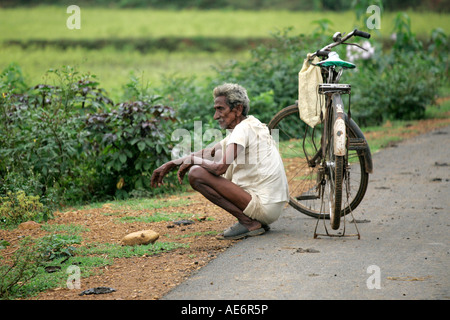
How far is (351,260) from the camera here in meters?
4.21

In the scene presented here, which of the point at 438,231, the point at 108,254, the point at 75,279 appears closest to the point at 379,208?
the point at 438,231

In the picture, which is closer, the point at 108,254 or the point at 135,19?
the point at 108,254

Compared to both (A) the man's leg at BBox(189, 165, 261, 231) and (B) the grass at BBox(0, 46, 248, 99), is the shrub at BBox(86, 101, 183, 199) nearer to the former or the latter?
(A) the man's leg at BBox(189, 165, 261, 231)

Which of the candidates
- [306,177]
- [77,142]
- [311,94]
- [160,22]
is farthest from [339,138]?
[160,22]

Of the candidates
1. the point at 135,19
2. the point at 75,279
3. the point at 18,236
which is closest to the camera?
the point at 75,279

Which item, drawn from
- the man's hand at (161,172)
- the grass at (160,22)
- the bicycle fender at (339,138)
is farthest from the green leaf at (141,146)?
the grass at (160,22)

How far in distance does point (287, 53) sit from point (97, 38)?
12.3 meters

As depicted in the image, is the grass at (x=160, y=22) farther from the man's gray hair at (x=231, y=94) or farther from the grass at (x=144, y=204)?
the man's gray hair at (x=231, y=94)

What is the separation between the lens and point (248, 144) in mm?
4762

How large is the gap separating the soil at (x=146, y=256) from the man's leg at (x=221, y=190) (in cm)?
27

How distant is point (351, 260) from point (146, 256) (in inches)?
55.0

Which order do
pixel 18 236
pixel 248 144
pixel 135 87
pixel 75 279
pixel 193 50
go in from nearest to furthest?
pixel 75 279
pixel 248 144
pixel 18 236
pixel 135 87
pixel 193 50

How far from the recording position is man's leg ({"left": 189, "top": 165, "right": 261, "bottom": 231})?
4.72 meters

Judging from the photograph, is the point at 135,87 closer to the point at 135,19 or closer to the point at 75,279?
the point at 75,279
